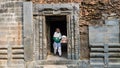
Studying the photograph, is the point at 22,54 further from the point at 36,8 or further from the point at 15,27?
the point at 36,8

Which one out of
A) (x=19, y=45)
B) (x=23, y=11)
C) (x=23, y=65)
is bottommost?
(x=23, y=65)

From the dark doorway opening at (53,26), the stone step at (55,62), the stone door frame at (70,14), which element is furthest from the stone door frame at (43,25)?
the dark doorway opening at (53,26)

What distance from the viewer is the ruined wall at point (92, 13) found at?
10.8 metres

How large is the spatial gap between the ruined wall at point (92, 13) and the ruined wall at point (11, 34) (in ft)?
6.92

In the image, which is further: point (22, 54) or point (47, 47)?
point (47, 47)

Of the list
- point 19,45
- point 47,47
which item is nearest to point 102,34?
point 47,47

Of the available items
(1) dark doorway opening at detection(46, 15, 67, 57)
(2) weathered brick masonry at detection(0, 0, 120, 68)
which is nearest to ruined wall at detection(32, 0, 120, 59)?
(2) weathered brick masonry at detection(0, 0, 120, 68)

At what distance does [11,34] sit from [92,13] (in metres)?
2.97

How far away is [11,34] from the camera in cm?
1099

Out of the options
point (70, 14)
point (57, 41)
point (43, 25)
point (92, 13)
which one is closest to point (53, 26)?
point (57, 41)

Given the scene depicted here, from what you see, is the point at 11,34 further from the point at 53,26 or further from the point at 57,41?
the point at 53,26

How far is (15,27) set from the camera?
10969mm

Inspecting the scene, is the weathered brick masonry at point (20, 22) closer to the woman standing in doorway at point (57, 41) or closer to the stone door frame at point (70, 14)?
the stone door frame at point (70, 14)

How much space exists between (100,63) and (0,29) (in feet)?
12.3
